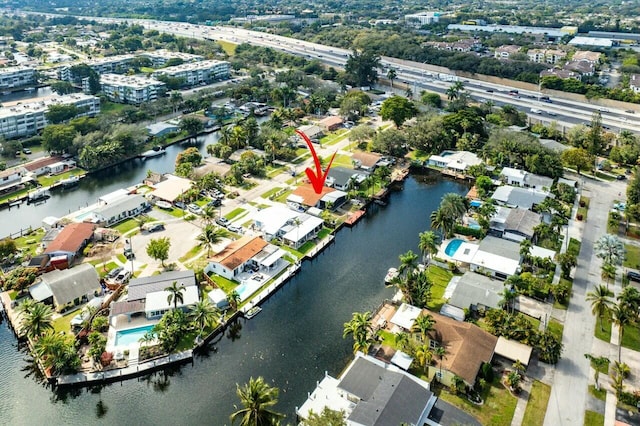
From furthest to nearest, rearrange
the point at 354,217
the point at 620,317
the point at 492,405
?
the point at 354,217, the point at 620,317, the point at 492,405

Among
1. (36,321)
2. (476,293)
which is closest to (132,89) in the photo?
(36,321)

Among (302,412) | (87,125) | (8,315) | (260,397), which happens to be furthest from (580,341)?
(87,125)

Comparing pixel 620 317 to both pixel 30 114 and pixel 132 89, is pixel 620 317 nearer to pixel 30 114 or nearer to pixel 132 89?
pixel 30 114

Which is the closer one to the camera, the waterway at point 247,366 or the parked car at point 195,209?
the waterway at point 247,366

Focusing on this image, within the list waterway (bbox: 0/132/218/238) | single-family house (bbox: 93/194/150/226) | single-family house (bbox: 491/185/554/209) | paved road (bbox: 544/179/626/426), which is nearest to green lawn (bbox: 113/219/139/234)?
single-family house (bbox: 93/194/150/226)

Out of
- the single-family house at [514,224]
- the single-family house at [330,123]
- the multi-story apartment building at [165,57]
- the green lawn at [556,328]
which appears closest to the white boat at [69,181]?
the single-family house at [330,123]

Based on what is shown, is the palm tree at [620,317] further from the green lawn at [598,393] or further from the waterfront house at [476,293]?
the waterfront house at [476,293]
